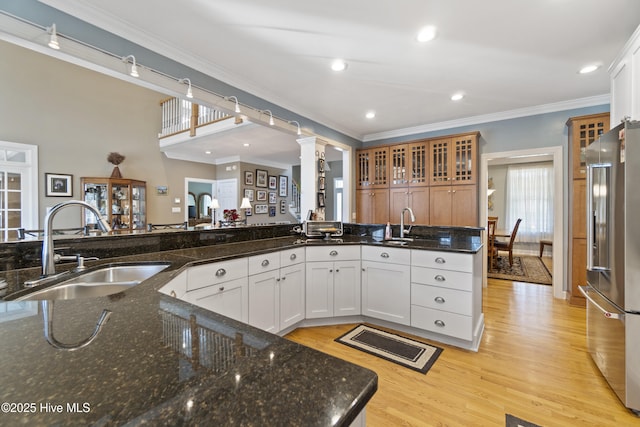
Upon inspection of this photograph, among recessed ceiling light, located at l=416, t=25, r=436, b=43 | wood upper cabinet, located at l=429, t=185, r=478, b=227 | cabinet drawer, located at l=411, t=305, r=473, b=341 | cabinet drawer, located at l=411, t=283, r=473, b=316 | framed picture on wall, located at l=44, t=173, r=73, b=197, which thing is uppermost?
recessed ceiling light, located at l=416, t=25, r=436, b=43

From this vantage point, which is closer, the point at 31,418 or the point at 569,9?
the point at 31,418

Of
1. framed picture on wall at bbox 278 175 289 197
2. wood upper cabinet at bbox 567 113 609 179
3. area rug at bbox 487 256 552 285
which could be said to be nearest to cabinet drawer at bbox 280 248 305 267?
wood upper cabinet at bbox 567 113 609 179

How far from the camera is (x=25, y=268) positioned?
162cm

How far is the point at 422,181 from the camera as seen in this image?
438 centimetres

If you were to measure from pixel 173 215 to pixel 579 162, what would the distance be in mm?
7609

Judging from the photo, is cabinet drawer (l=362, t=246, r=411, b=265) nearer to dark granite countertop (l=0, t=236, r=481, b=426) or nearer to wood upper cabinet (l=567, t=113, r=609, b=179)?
dark granite countertop (l=0, t=236, r=481, b=426)

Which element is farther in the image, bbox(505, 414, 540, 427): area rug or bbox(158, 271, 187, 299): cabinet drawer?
bbox(505, 414, 540, 427): area rug

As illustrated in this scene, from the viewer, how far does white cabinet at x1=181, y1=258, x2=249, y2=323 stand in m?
1.81

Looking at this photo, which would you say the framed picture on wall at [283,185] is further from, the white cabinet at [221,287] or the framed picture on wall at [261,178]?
the white cabinet at [221,287]

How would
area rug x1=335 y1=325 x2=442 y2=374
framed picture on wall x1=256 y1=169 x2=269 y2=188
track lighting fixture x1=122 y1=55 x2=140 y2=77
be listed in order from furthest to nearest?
framed picture on wall x1=256 y1=169 x2=269 y2=188
area rug x1=335 y1=325 x2=442 y2=374
track lighting fixture x1=122 y1=55 x2=140 y2=77

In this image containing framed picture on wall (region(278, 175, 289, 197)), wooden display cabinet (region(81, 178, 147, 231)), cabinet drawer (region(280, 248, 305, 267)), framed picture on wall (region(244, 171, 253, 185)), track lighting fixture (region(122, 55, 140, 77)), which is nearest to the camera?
track lighting fixture (region(122, 55, 140, 77))

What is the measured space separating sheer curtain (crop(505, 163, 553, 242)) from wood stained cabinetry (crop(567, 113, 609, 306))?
4.33 meters

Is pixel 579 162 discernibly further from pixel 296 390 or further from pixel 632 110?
pixel 296 390

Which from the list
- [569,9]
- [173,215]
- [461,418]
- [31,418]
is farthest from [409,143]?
Answer: [173,215]
